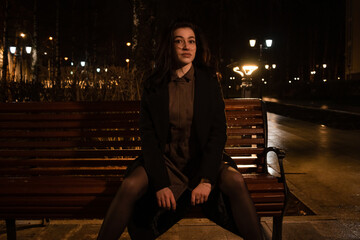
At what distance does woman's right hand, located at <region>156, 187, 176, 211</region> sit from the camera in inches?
98.2

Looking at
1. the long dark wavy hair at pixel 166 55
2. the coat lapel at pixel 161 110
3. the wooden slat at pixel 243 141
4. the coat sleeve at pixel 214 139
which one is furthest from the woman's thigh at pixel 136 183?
the wooden slat at pixel 243 141

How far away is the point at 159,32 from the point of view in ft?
47.9

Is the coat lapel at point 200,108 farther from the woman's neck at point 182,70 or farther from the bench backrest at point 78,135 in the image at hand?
the bench backrest at point 78,135

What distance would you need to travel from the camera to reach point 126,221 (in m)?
2.52

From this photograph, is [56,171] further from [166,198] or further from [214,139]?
[214,139]

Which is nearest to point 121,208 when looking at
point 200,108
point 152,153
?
point 152,153

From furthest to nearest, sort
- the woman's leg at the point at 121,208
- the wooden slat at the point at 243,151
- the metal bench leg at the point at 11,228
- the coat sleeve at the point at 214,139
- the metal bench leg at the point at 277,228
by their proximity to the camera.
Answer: the wooden slat at the point at 243,151 < the metal bench leg at the point at 11,228 < the metal bench leg at the point at 277,228 < the coat sleeve at the point at 214,139 < the woman's leg at the point at 121,208

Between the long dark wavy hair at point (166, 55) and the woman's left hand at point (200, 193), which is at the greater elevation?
the long dark wavy hair at point (166, 55)

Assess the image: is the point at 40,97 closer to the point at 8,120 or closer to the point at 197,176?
the point at 8,120

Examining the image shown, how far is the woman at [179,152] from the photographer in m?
2.51

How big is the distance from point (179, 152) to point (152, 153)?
0.71 feet

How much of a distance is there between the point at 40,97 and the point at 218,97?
710 centimetres

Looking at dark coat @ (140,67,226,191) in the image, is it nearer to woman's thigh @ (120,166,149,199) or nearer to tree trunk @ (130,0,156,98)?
woman's thigh @ (120,166,149,199)

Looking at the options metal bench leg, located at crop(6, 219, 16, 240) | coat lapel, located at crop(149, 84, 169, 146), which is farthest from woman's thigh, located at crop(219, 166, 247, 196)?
metal bench leg, located at crop(6, 219, 16, 240)
